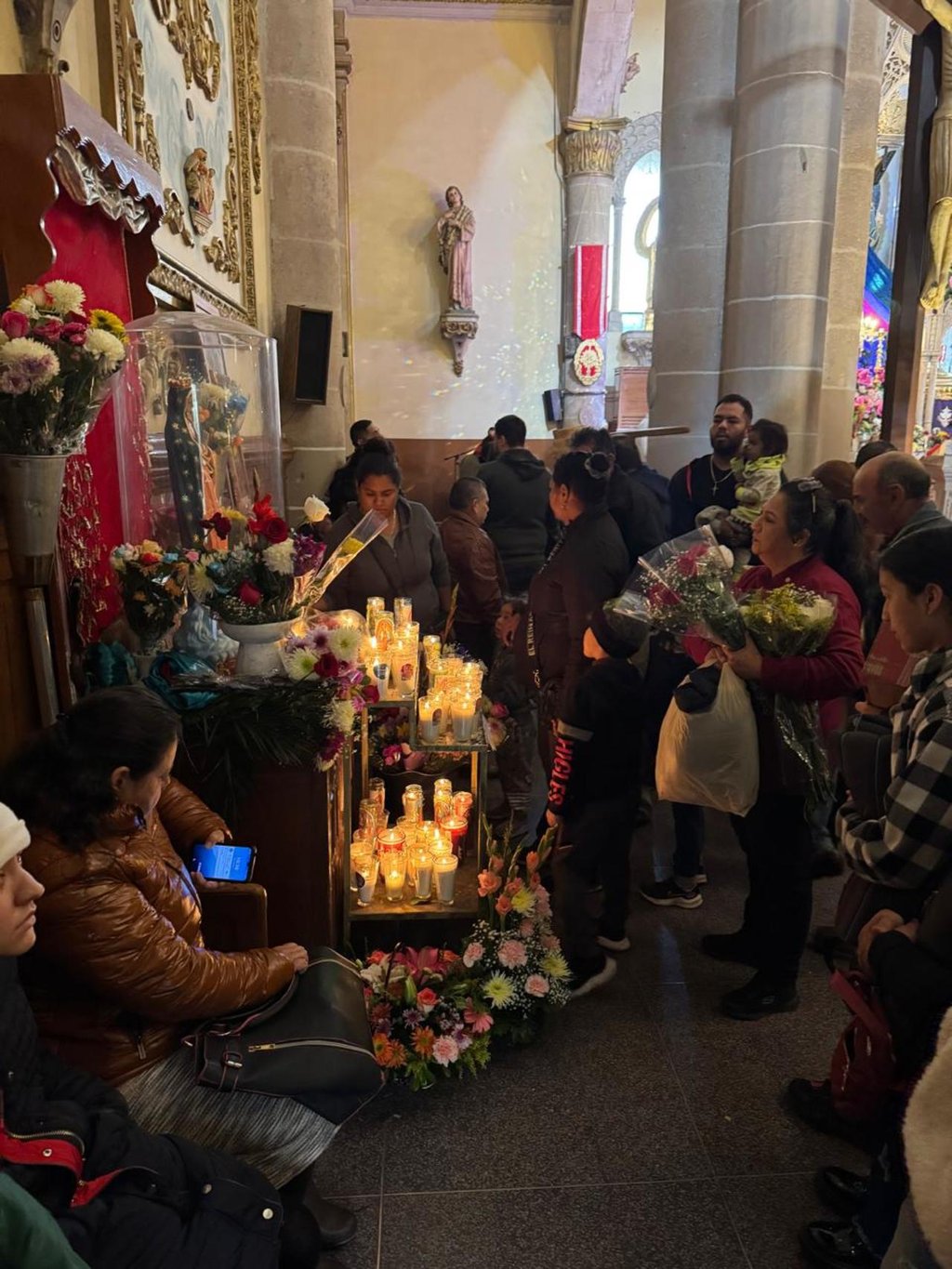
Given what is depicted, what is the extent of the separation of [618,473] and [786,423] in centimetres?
263

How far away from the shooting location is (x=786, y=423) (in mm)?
6457

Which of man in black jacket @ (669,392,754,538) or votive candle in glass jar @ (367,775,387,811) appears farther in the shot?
man in black jacket @ (669,392,754,538)

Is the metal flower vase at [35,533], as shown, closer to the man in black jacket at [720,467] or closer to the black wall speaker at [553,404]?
the man in black jacket at [720,467]

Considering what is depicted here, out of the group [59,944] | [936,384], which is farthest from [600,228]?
[59,944]

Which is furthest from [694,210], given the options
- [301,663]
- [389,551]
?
[301,663]

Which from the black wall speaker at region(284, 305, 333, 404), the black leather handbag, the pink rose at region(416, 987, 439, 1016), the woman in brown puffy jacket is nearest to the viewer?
the woman in brown puffy jacket

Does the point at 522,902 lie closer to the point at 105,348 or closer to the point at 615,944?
the point at 615,944

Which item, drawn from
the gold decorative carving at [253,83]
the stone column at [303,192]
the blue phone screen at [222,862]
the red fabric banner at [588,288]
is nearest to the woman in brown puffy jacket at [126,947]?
the blue phone screen at [222,862]

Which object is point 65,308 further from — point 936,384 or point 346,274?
point 936,384

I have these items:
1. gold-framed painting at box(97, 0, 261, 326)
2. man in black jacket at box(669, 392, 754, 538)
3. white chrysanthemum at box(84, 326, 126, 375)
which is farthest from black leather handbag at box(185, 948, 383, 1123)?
man in black jacket at box(669, 392, 754, 538)

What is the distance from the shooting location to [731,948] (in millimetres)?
3400

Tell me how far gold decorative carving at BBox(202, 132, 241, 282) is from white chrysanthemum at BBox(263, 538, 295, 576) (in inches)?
128

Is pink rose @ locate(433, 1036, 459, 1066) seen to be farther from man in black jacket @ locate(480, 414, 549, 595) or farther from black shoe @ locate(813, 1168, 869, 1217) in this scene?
man in black jacket @ locate(480, 414, 549, 595)

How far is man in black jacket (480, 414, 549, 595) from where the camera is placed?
19.3 ft
